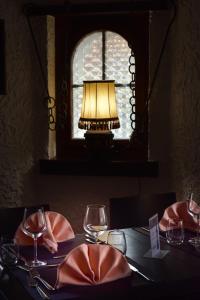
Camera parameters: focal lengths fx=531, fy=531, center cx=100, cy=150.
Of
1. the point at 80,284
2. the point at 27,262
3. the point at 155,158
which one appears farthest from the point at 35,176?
the point at 80,284

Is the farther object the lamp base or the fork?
the lamp base

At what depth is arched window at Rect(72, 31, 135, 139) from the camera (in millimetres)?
2699

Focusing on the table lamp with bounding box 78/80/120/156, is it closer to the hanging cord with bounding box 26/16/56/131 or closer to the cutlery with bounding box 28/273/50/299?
the hanging cord with bounding box 26/16/56/131

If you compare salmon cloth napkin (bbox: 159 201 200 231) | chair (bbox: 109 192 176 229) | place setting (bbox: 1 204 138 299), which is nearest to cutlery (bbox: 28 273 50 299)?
place setting (bbox: 1 204 138 299)

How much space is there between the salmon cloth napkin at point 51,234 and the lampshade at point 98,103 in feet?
2.37

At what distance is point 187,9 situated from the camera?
7.98 feet

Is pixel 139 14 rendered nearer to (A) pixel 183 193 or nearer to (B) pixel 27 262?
(A) pixel 183 193

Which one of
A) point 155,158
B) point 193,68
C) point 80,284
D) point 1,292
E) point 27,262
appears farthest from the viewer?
point 155,158

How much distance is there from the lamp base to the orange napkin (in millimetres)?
1112

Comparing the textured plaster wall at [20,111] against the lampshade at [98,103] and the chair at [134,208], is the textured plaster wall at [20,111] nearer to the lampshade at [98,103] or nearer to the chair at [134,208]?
the lampshade at [98,103]

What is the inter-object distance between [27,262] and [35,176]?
1.20 meters

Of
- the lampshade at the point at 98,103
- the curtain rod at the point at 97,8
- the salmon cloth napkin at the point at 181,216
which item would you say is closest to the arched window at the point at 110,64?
the curtain rod at the point at 97,8

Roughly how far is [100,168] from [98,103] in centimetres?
38

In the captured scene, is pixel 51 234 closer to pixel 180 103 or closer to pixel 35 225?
pixel 35 225
